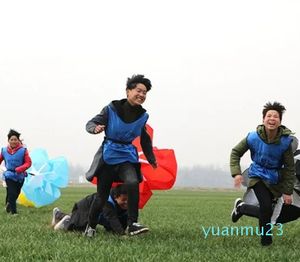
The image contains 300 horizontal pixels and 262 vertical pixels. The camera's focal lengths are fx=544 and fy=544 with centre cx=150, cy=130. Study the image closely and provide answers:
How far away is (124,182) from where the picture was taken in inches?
239

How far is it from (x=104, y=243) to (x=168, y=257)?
1054 millimetres

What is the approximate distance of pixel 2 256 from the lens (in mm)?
4379

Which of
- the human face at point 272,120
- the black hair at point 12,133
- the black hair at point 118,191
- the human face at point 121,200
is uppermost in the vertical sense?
the human face at point 272,120

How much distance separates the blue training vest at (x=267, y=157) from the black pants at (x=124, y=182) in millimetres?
1312

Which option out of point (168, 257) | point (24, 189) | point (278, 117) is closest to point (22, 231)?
point (168, 257)

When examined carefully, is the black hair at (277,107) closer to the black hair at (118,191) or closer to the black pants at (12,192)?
the black hair at (118,191)

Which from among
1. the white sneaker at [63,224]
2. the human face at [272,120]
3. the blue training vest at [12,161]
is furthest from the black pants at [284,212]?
the blue training vest at [12,161]

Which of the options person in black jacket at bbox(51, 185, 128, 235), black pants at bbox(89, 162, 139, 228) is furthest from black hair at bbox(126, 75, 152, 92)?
person in black jacket at bbox(51, 185, 128, 235)

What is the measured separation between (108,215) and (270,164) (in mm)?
2152

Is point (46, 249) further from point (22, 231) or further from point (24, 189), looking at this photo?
point (24, 189)

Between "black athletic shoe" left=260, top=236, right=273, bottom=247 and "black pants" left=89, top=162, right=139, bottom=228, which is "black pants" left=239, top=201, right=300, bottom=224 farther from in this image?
"black pants" left=89, top=162, right=139, bottom=228

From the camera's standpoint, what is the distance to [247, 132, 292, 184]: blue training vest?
5758mm

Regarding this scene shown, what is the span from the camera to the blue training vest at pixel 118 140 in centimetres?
613

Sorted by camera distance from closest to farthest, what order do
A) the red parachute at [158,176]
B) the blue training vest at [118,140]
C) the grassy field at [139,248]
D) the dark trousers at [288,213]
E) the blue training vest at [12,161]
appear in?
the grassy field at [139,248] → the blue training vest at [118,140] → the dark trousers at [288,213] → the red parachute at [158,176] → the blue training vest at [12,161]
